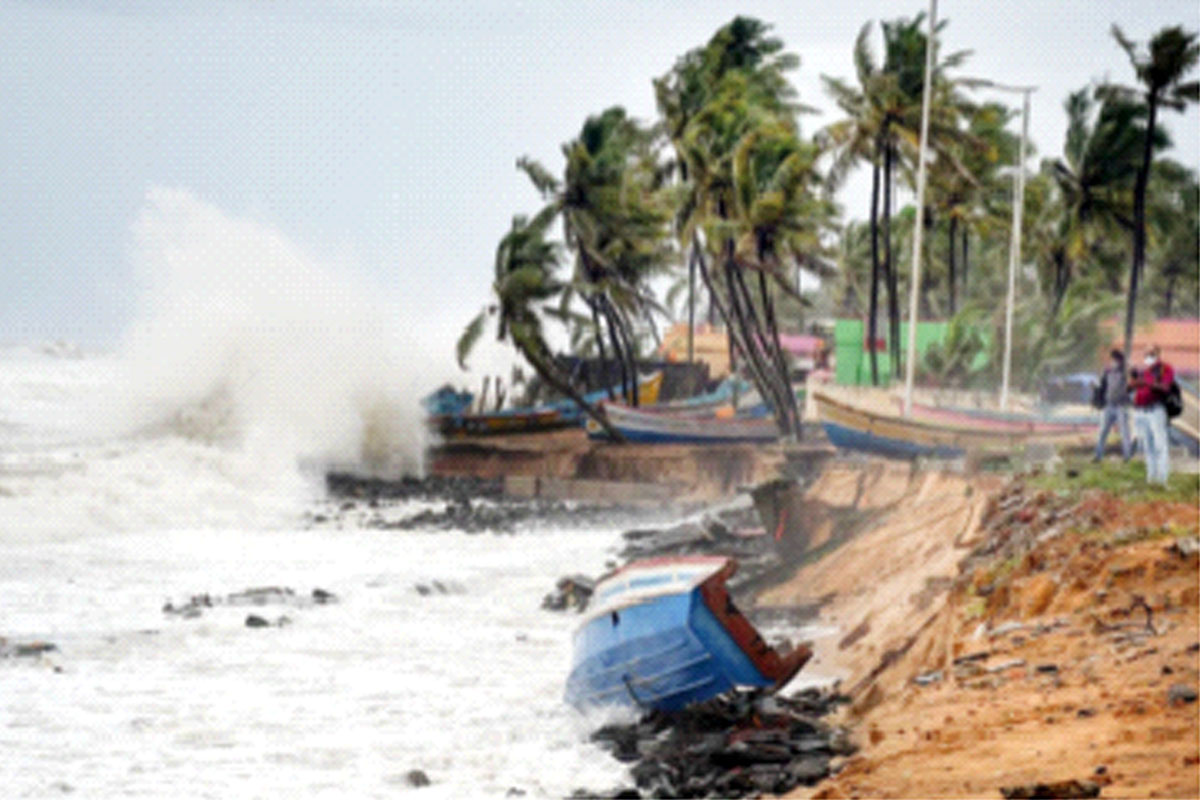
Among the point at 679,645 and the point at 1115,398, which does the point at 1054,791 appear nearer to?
the point at 679,645

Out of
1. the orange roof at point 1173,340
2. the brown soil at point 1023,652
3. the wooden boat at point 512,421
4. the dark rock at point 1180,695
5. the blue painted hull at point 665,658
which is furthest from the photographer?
the orange roof at point 1173,340

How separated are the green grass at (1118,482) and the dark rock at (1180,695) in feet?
26.6

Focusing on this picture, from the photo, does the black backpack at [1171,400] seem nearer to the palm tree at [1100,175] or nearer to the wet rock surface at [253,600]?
the wet rock surface at [253,600]

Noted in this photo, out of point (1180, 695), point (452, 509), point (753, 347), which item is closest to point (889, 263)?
point (753, 347)

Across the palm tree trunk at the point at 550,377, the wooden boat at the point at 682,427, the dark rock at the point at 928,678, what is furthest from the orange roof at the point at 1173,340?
the dark rock at the point at 928,678

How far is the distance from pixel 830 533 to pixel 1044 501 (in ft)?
22.2

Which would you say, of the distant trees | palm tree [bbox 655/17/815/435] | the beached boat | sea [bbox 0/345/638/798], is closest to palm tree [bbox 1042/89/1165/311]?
the distant trees

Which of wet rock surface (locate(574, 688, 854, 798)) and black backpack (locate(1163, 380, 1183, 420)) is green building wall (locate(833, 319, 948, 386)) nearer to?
black backpack (locate(1163, 380, 1183, 420))

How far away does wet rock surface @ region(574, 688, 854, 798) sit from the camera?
11.8 m

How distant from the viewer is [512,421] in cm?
5059

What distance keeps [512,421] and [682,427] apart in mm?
5767

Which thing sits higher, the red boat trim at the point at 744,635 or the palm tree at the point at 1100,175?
the palm tree at the point at 1100,175

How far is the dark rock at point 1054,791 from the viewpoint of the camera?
8.67 meters

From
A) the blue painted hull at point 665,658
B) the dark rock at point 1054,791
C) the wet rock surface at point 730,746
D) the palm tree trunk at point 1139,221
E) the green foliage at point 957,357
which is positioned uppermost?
the palm tree trunk at point 1139,221
